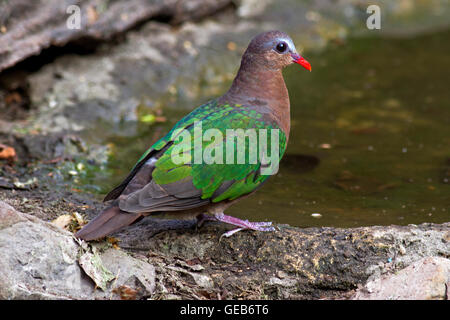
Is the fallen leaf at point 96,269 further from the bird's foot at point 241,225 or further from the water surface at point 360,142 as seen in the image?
the water surface at point 360,142

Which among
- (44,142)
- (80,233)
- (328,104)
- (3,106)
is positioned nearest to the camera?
(80,233)

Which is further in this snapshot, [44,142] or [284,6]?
[284,6]

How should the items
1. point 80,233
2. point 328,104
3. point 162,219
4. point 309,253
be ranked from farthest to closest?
point 328,104 → point 162,219 → point 309,253 → point 80,233

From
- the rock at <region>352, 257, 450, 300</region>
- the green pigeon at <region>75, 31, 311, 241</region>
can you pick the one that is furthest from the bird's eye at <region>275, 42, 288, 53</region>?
the rock at <region>352, 257, 450, 300</region>

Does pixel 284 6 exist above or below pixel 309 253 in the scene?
above

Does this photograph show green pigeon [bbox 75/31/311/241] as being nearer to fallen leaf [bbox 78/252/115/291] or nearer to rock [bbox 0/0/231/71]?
fallen leaf [bbox 78/252/115/291]

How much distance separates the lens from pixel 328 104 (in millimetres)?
7602

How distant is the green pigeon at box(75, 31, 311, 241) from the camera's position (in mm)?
4027

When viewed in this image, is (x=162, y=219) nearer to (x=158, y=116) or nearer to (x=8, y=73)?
(x=158, y=116)

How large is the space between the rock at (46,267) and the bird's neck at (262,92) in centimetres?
144

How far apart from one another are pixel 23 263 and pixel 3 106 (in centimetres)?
396

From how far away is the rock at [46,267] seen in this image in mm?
3493

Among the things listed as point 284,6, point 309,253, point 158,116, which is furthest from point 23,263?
point 284,6

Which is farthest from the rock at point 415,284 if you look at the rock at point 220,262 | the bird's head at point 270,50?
the bird's head at point 270,50
